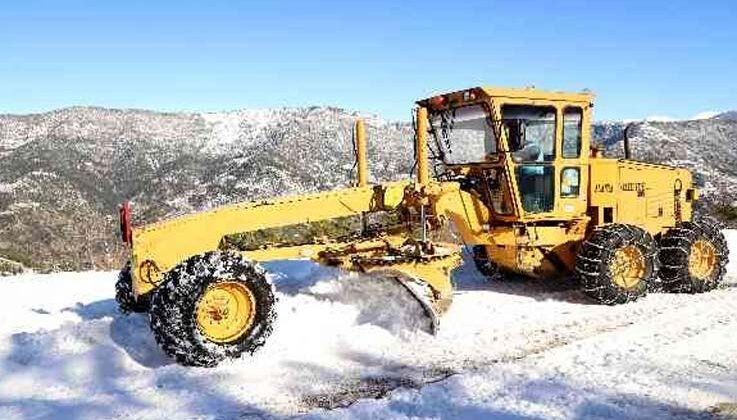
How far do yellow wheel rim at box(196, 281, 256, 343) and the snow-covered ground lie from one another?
31 cm

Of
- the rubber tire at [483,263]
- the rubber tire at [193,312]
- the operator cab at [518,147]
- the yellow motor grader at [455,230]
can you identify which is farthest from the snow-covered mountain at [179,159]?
the rubber tire at [193,312]

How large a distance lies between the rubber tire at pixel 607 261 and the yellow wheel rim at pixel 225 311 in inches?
179

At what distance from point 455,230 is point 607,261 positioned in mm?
1943

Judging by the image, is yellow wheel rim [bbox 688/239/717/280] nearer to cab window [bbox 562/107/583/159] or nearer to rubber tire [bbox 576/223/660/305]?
rubber tire [bbox 576/223/660/305]

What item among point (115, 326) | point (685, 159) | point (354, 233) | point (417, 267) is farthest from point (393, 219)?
point (685, 159)

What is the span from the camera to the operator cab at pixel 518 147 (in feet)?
31.4

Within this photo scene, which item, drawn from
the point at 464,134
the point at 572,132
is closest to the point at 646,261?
the point at 572,132

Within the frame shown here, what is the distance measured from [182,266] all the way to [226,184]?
51.6 metres

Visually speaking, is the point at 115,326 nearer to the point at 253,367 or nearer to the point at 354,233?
the point at 253,367

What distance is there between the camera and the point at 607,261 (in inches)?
372

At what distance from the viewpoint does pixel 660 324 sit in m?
8.22

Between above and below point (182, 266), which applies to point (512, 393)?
below

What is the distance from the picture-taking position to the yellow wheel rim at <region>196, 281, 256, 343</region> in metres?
6.79

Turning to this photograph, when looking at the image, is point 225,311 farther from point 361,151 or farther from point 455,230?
point 455,230
